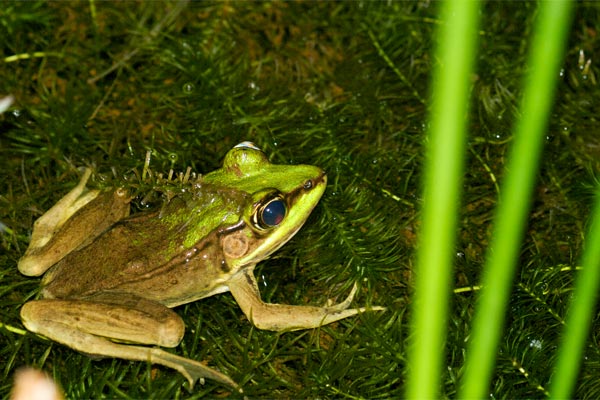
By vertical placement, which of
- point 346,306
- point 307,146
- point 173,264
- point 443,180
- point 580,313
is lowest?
point 346,306

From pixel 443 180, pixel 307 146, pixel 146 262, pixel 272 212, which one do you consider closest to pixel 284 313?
pixel 272 212

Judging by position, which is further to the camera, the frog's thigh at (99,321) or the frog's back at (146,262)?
the frog's back at (146,262)

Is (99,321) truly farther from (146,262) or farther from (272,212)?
(272,212)

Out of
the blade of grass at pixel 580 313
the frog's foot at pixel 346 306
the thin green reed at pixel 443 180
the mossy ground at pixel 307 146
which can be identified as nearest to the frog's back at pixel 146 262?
the mossy ground at pixel 307 146

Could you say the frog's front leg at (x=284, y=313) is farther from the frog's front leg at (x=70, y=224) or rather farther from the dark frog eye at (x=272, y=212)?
the frog's front leg at (x=70, y=224)

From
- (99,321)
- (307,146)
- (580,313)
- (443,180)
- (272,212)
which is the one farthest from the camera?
(307,146)

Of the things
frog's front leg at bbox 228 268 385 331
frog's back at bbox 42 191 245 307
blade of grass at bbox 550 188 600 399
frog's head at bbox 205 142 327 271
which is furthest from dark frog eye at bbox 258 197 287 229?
blade of grass at bbox 550 188 600 399
